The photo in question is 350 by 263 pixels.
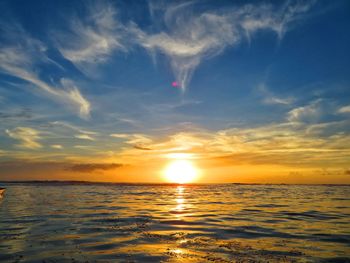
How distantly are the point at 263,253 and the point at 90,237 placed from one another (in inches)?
436

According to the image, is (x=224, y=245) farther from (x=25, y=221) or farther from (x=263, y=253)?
(x=25, y=221)

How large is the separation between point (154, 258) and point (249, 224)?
539 inches

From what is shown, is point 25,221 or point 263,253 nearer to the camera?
point 263,253

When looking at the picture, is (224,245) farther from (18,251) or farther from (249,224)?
(18,251)

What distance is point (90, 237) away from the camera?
20.1 meters

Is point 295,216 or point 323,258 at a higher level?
point 295,216

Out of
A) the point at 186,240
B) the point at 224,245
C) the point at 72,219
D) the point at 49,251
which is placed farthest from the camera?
the point at 72,219

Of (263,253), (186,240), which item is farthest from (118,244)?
(263,253)

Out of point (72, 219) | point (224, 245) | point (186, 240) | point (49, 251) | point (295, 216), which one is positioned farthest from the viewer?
point (295, 216)

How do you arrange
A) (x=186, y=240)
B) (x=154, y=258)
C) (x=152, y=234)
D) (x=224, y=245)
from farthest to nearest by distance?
(x=152, y=234) → (x=186, y=240) → (x=224, y=245) → (x=154, y=258)

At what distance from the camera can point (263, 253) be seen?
639 inches

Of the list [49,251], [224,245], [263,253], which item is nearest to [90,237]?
[49,251]

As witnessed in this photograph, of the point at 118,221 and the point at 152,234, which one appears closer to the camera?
the point at 152,234

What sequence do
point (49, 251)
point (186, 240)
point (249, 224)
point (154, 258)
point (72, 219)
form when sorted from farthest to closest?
point (72, 219)
point (249, 224)
point (186, 240)
point (49, 251)
point (154, 258)
